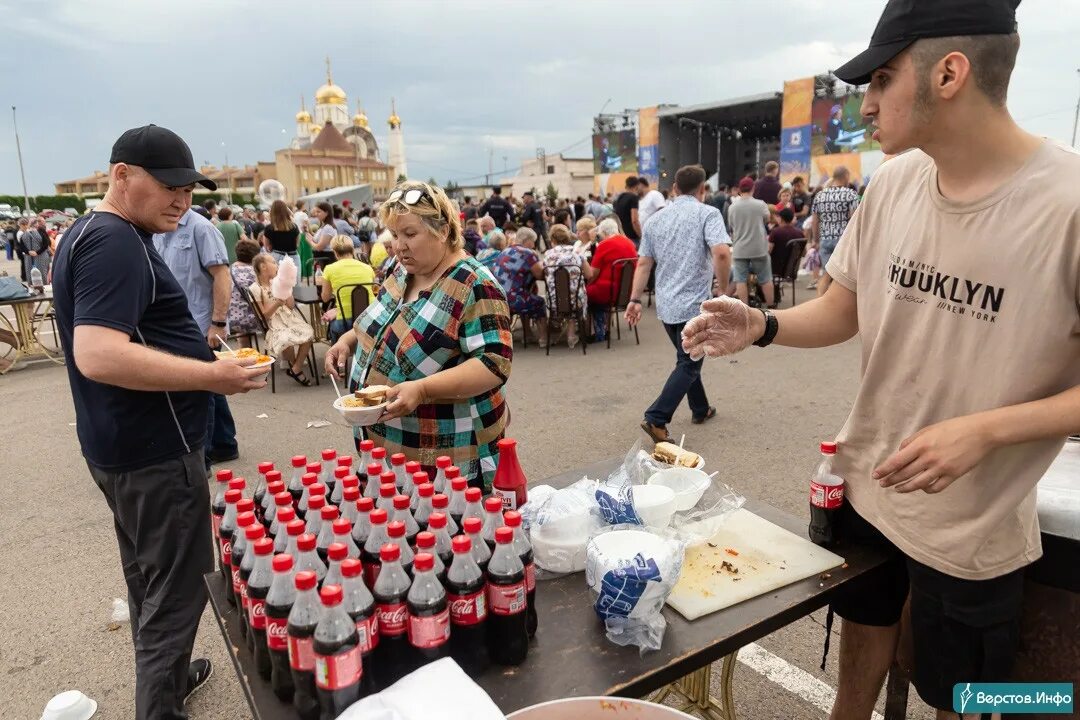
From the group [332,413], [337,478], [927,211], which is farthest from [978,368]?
Result: [332,413]

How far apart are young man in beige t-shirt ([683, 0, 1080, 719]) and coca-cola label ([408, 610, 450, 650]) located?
1013mm

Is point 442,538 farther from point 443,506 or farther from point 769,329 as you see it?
point 769,329

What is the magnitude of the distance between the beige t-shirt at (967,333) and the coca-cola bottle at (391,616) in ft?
4.10

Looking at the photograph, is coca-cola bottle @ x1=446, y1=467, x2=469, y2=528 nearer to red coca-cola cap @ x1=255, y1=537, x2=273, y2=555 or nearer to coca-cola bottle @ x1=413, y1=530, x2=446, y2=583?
coca-cola bottle @ x1=413, y1=530, x2=446, y2=583

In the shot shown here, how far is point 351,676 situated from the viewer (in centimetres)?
127

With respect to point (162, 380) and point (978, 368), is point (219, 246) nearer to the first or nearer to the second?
point (162, 380)

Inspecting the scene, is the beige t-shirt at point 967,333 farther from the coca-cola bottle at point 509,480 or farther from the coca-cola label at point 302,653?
the coca-cola label at point 302,653

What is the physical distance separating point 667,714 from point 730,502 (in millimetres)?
982

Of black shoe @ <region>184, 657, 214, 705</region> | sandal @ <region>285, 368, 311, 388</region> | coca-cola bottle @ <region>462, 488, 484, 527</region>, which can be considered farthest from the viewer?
sandal @ <region>285, 368, 311, 388</region>

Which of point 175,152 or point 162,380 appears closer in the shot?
point 162,380

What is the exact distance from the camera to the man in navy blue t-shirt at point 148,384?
6.75 ft

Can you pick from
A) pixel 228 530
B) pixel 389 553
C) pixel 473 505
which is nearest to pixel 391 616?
pixel 389 553

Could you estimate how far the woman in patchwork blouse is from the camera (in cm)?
248
